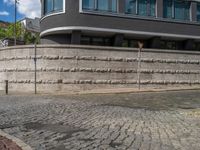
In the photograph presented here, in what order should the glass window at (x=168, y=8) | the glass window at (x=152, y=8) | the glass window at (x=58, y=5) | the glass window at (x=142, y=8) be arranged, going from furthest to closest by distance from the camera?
the glass window at (x=168, y=8), the glass window at (x=152, y=8), the glass window at (x=142, y=8), the glass window at (x=58, y=5)

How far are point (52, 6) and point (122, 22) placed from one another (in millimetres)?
5951

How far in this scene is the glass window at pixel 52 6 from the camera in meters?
28.6

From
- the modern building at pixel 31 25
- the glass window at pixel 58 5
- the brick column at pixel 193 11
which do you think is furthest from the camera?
the modern building at pixel 31 25

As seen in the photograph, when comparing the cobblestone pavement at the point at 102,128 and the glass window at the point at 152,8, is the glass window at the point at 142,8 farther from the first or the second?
the cobblestone pavement at the point at 102,128

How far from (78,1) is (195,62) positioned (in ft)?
34.3

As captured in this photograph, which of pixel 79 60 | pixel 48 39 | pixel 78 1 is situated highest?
pixel 78 1

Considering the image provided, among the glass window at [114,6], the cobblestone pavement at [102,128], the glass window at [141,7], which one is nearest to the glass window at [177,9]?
the glass window at [141,7]

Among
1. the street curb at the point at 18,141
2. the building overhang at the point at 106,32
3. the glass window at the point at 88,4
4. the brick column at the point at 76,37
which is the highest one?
the glass window at the point at 88,4

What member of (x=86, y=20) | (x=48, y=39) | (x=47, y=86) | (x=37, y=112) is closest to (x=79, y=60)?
(x=47, y=86)

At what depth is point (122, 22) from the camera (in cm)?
2902

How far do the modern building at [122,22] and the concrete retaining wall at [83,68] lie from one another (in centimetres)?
368

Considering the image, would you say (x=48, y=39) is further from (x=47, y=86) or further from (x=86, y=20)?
(x=47, y=86)

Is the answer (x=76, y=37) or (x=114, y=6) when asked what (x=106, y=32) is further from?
(x=76, y=37)

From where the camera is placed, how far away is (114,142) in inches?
304
